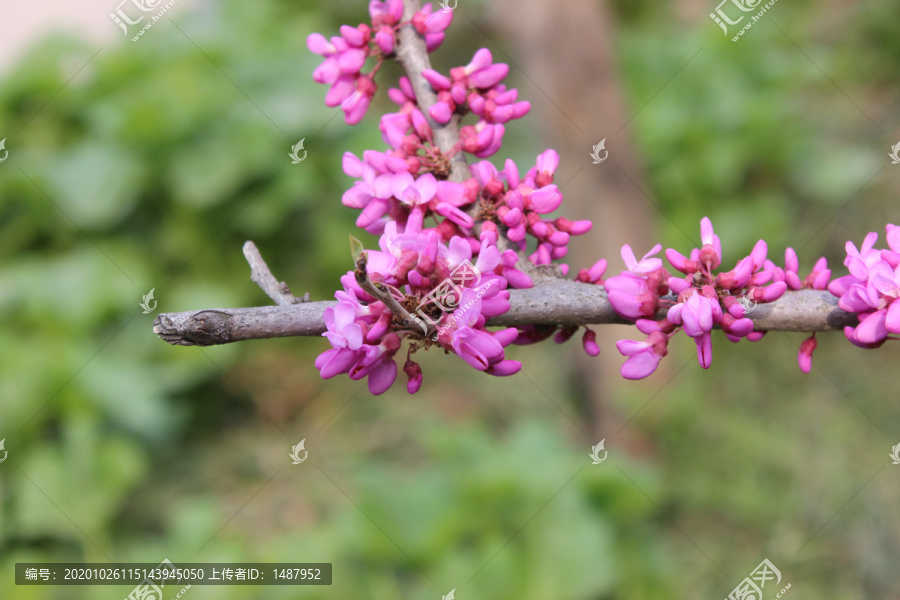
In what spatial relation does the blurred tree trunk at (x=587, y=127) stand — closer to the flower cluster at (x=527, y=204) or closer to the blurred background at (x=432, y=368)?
the blurred background at (x=432, y=368)

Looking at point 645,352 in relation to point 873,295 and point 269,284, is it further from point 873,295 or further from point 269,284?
point 269,284

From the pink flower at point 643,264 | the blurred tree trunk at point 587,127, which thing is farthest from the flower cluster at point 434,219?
the blurred tree trunk at point 587,127

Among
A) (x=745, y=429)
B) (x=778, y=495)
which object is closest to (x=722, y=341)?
(x=745, y=429)

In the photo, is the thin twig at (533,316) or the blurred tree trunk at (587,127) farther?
the blurred tree trunk at (587,127)

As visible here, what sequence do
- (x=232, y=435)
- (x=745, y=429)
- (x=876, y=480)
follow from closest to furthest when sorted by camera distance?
(x=876, y=480) < (x=745, y=429) < (x=232, y=435)

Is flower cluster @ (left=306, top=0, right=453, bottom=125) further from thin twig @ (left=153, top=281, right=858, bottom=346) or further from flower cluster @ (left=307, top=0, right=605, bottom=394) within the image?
thin twig @ (left=153, top=281, right=858, bottom=346)

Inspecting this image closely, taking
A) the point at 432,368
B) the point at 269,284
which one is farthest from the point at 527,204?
the point at 432,368

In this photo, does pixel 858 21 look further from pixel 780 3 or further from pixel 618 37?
pixel 618 37
